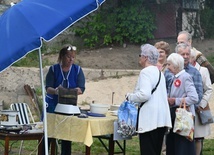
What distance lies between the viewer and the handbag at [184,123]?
651 centimetres

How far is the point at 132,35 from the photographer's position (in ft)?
57.2

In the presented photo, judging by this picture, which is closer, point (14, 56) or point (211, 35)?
point (14, 56)

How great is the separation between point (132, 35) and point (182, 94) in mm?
10812

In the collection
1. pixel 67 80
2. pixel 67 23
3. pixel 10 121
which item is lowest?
pixel 10 121

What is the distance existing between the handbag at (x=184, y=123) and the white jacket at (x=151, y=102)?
13cm

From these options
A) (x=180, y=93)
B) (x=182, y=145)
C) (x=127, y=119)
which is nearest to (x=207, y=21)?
(x=180, y=93)

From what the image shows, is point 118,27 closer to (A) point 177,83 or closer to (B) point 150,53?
(A) point 177,83

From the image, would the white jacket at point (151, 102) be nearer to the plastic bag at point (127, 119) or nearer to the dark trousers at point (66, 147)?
the plastic bag at point (127, 119)

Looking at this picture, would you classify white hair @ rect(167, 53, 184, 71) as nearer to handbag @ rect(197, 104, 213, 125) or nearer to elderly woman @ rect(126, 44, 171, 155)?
elderly woman @ rect(126, 44, 171, 155)

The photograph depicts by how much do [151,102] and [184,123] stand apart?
18.2 inches

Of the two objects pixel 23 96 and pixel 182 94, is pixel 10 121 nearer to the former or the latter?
pixel 182 94

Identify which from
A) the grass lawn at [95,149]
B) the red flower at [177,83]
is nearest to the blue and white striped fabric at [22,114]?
the grass lawn at [95,149]

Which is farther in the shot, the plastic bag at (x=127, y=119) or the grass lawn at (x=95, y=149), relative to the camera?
the grass lawn at (x=95, y=149)

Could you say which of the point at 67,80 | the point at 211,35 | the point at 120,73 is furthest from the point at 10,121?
the point at 211,35
